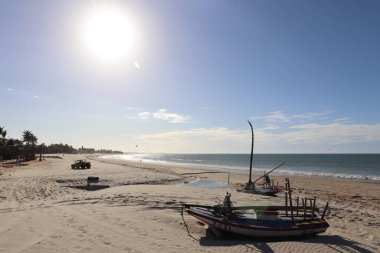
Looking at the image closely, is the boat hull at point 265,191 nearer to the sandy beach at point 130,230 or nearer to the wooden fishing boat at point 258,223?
the sandy beach at point 130,230

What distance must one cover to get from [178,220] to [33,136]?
9300cm

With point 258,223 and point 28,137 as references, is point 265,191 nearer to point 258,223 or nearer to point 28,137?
point 258,223

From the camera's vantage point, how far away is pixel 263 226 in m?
13.0

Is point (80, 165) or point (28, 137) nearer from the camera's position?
point (80, 165)

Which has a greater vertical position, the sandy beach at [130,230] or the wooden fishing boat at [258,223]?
the wooden fishing boat at [258,223]

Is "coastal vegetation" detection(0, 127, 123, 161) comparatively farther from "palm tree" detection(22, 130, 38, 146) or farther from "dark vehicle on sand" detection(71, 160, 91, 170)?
"dark vehicle on sand" detection(71, 160, 91, 170)

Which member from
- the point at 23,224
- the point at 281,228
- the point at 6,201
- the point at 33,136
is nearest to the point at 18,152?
the point at 33,136

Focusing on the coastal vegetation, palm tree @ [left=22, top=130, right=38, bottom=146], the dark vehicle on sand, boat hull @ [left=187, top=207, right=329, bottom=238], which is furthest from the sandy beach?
palm tree @ [left=22, top=130, right=38, bottom=146]

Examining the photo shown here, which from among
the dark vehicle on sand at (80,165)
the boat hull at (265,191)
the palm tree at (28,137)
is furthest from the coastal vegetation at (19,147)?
the boat hull at (265,191)

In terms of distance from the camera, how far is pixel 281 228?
12875mm

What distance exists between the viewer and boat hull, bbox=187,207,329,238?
1279cm

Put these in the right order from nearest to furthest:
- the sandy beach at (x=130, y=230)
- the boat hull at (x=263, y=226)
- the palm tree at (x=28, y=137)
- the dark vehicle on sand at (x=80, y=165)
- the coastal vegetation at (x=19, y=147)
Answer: the sandy beach at (x=130, y=230)
the boat hull at (x=263, y=226)
the dark vehicle on sand at (x=80, y=165)
the coastal vegetation at (x=19, y=147)
the palm tree at (x=28, y=137)

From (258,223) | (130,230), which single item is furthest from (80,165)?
(258,223)

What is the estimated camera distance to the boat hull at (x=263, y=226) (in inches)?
504
